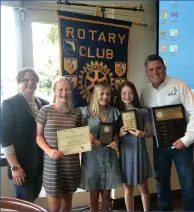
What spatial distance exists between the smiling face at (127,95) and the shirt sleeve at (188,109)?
0.39 meters

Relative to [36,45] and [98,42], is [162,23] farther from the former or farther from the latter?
[36,45]

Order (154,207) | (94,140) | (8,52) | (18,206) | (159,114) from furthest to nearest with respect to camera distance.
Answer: (154,207), (8,52), (159,114), (94,140), (18,206)

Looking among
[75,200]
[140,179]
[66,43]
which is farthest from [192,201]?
[66,43]

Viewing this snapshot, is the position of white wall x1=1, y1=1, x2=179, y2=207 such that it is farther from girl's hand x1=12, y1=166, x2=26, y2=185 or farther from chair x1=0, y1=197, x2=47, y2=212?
chair x1=0, y1=197, x2=47, y2=212

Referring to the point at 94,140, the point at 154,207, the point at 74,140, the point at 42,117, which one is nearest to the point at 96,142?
the point at 94,140

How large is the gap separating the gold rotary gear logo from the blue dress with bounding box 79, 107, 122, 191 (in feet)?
1.32

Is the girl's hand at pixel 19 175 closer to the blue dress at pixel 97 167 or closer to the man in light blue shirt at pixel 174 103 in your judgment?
the blue dress at pixel 97 167

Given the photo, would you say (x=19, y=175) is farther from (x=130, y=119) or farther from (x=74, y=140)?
(x=130, y=119)

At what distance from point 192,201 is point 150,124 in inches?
26.9

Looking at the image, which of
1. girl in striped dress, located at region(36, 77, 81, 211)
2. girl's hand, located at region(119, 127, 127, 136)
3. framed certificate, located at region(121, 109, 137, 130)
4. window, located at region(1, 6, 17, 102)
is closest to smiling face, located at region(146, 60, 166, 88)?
framed certificate, located at region(121, 109, 137, 130)

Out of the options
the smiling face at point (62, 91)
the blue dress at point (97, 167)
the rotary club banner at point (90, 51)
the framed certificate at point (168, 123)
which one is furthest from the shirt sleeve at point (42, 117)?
the framed certificate at point (168, 123)

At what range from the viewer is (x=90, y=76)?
2338mm

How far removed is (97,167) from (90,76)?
32.8 inches

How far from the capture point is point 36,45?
2400 mm
